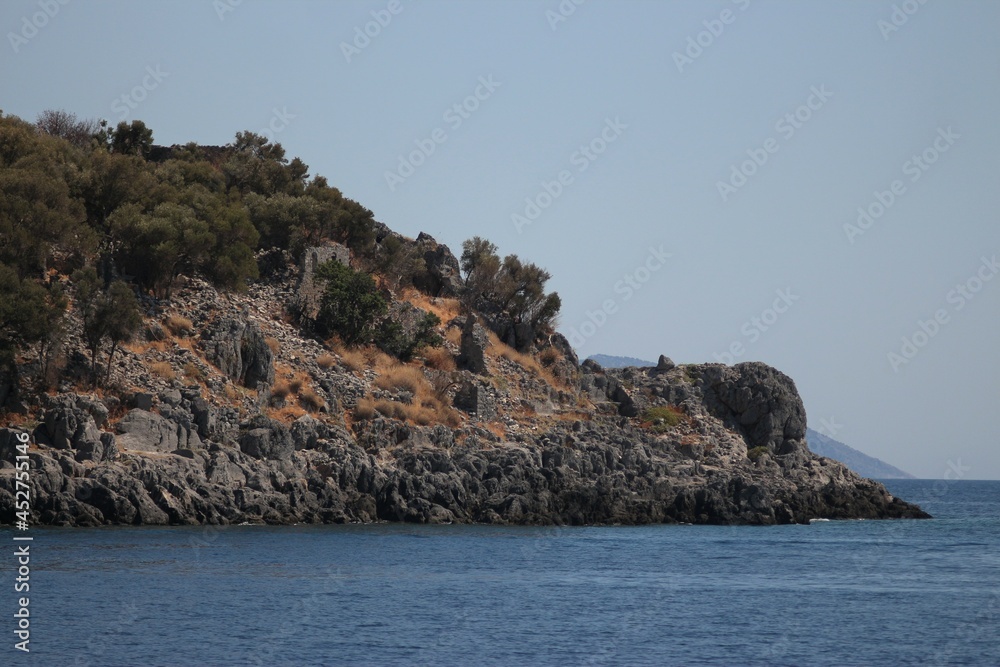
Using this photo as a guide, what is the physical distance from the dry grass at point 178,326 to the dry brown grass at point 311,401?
625cm

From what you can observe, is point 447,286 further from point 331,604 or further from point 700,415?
point 331,604

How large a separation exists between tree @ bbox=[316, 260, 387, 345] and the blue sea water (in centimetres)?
1754

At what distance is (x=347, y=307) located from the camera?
219ft

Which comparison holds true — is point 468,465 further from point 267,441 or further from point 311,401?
point 267,441

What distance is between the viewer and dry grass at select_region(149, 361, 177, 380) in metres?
55.2

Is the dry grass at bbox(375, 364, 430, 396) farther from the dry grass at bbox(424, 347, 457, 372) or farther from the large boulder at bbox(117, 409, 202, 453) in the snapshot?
the large boulder at bbox(117, 409, 202, 453)

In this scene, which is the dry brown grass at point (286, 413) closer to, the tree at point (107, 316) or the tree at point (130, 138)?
the tree at point (107, 316)

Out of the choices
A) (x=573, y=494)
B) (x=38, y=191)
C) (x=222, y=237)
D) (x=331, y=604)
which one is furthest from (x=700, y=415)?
(x=331, y=604)

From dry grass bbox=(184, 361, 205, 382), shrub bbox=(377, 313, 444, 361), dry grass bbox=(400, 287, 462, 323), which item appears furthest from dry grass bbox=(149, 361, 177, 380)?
dry grass bbox=(400, 287, 462, 323)

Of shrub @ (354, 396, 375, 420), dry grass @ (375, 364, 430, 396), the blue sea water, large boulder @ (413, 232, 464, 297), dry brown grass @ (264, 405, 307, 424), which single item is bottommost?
the blue sea water

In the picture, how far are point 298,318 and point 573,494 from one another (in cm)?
1851

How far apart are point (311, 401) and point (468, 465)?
8447mm

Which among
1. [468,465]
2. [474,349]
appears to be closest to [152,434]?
[468,465]

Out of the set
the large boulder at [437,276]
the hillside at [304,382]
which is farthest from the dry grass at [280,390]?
the large boulder at [437,276]
